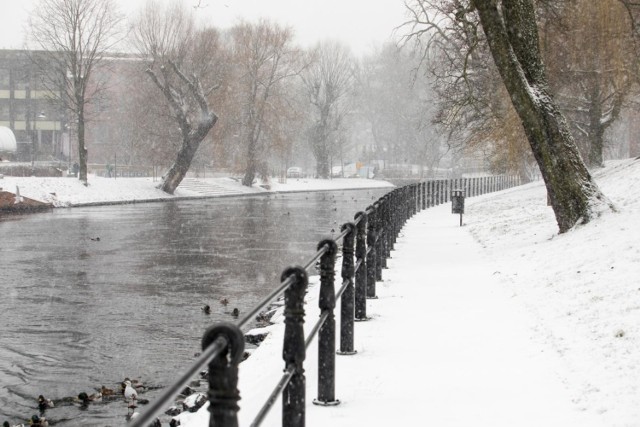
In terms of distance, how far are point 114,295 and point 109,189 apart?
35.8 meters

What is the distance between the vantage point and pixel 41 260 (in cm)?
1883

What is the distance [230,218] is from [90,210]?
9.46m

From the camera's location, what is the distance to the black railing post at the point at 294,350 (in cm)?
421

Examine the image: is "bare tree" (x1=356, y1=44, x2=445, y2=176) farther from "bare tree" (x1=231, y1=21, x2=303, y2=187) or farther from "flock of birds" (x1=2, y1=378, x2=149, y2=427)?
"flock of birds" (x1=2, y1=378, x2=149, y2=427)

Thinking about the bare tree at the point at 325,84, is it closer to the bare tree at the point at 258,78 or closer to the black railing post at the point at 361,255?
the bare tree at the point at 258,78

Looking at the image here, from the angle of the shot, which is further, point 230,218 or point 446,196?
point 446,196

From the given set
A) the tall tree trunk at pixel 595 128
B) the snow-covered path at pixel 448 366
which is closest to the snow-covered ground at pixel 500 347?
the snow-covered path at pixel 448 366

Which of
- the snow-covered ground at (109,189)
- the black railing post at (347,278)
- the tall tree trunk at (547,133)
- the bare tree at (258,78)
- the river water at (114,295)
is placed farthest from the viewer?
the bare tree at (258,78)

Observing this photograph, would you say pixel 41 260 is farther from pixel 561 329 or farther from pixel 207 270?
pixel 561 329

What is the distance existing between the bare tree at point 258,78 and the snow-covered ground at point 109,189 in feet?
10.6

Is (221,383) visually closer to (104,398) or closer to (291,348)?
(291,348)

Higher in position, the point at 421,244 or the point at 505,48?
the point at 505,48

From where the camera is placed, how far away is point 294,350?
4.24 meters

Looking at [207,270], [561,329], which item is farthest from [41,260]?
[561,329]
